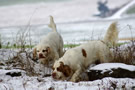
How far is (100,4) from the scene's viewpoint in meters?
18.3

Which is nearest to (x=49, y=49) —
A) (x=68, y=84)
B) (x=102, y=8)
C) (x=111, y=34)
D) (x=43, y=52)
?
(x=43, y=52)

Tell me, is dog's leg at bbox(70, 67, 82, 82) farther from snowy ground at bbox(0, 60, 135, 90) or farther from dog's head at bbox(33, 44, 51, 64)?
dog's head at bbox(33, 44, 51, 64)

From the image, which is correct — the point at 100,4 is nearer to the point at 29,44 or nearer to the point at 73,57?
the point at 29,44

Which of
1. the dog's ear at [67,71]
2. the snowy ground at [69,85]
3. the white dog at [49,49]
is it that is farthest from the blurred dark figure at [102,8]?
the snowy ground at [69,85]

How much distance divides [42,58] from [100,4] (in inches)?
522

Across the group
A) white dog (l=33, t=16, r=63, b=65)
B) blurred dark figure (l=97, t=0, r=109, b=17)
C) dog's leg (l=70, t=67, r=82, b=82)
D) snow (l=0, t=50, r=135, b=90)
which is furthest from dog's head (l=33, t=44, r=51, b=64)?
blurred dark figure (l=97, t=0, r=109, b=17)

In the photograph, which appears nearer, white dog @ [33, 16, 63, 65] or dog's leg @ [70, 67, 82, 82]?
dog's leg @ [70, 67, 82, 82]

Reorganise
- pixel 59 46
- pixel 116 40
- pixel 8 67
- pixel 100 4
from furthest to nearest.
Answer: pixel 100 4 → pixel 59 46 → pixel 116 40 → pixel 8 67

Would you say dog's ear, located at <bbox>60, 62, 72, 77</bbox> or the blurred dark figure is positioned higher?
the blurred dark figure

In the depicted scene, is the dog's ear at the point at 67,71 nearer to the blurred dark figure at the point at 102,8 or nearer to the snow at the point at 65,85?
the snow at the point at 65,85

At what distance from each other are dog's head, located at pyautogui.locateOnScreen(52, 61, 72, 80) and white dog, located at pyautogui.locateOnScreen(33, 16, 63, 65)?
3.70 feet

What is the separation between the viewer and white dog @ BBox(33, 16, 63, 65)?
5664mm

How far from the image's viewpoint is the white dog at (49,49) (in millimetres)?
5664

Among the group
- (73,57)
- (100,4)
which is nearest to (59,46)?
(73,57)
